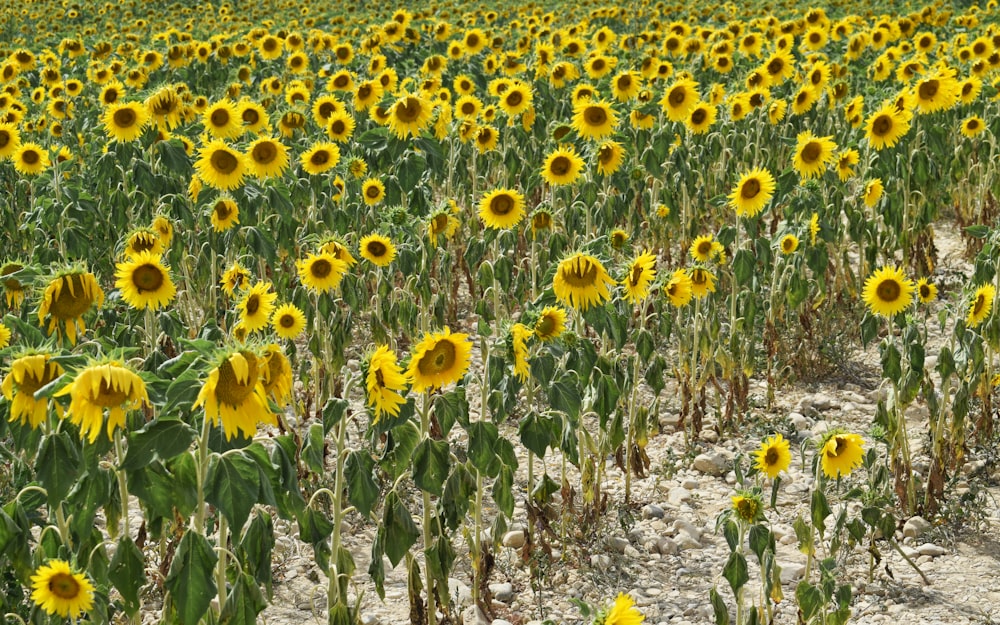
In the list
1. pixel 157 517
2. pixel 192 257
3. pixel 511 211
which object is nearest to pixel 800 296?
pixel 511 211

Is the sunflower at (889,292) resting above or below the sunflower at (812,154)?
below

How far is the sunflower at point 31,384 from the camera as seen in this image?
2.50 m

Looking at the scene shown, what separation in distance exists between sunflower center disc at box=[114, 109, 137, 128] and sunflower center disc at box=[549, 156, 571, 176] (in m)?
2.36

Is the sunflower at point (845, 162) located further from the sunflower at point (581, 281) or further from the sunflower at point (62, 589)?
the sunflower at point (62, 589)

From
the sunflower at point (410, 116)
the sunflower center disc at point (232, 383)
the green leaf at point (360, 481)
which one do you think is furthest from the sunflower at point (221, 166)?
the sunflower center disc at point (232, 383)

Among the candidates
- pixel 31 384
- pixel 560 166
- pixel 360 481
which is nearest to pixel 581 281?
pixel 360 481

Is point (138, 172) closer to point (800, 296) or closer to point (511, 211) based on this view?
point (511, 211)

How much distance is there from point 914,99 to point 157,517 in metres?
5.40

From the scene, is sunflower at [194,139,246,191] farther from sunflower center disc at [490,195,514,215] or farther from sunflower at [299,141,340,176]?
sunflower center disc at [490,195,514,215]

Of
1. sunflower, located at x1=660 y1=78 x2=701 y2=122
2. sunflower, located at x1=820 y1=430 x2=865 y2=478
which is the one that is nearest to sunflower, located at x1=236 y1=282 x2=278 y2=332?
sunflower, located at x1=820 y1=430 x2=865 y2=478

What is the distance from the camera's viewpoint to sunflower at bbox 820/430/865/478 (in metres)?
3.45

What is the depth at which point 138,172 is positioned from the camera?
5883 millimetres

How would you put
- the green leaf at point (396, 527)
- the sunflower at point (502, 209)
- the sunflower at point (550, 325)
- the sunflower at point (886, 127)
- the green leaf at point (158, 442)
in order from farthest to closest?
the sunflower at point (886, 127) < the sunflower at point (502, 209) < the sunflower at point (550, 325) < the green leaf at point (396, 527) < the green leaf at point (158, 442)

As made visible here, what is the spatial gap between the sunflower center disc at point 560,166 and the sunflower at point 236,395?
321 cm
